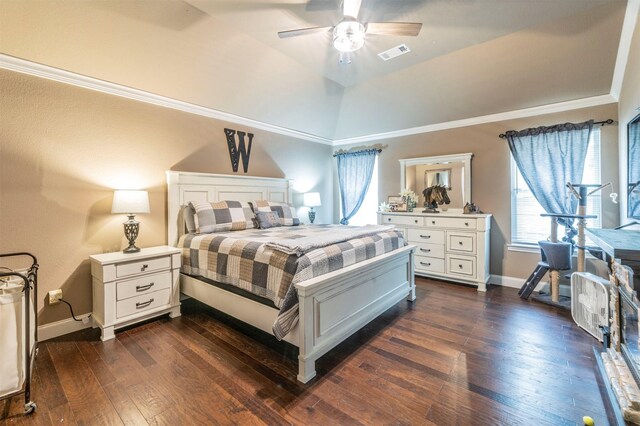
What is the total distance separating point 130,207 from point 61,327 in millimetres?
1212

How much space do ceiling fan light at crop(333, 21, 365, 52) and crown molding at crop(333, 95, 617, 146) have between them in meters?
2.48

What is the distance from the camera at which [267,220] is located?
3.58m

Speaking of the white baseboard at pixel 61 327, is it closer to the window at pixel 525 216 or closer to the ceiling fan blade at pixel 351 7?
the ceiling fan blade at pixel 351 7

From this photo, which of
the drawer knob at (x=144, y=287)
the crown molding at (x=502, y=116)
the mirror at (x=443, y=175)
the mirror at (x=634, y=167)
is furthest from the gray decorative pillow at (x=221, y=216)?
the mirror at (x=634, y=167)

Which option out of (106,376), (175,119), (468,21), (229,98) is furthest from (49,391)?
(468,21)

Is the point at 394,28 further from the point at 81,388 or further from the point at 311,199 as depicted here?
the point at 81,388

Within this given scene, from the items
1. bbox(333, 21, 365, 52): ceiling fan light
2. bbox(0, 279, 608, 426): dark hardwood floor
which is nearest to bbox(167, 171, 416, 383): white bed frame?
bbox(0, 279, 608, 426): dark hardwood floor

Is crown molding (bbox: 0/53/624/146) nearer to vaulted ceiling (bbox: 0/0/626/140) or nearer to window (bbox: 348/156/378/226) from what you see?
vaulted ceiling (bbox: 0/0/626/140)

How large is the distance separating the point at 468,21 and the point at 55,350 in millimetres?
4648

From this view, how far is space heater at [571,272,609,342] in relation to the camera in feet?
7.07

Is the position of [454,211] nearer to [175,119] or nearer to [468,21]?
[468,21]

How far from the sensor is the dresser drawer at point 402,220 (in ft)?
13.5

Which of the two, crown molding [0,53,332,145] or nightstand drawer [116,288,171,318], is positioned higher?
crown molding [0,53,332,145]

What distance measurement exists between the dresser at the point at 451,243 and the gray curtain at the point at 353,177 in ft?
3.60
